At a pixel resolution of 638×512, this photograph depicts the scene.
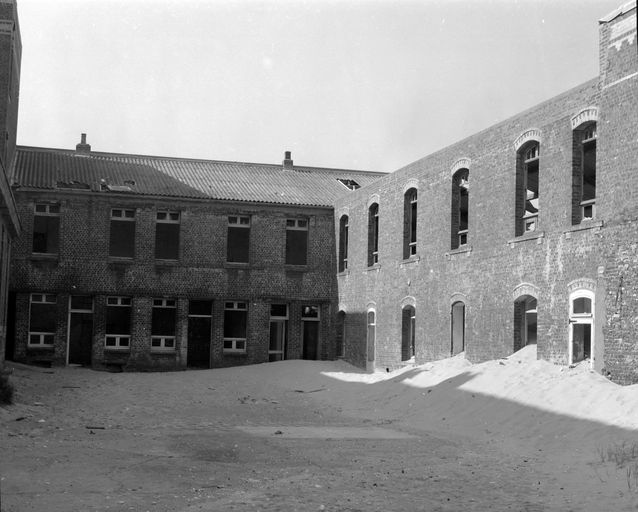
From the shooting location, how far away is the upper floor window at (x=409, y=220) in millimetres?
25406

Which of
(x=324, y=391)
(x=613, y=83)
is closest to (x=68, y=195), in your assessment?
(x=324, y=391)

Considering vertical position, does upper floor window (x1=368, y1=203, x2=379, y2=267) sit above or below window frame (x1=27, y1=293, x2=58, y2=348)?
above

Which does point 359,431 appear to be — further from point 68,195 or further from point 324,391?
point 68,195

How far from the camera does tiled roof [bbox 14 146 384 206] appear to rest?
3078cm

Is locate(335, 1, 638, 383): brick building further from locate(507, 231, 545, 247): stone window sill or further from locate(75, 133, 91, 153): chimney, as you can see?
locate(75, 133, 91, 153): chimney

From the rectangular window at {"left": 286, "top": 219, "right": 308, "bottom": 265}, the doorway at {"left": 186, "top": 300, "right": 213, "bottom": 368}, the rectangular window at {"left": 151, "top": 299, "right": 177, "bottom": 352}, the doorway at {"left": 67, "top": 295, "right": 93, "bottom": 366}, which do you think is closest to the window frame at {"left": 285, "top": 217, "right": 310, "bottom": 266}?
the rectangular window at {"left": 286, "top": 219, "right": 308, "bottom": 265}

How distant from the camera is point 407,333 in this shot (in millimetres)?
25188

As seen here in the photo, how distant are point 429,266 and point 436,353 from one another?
253 cm

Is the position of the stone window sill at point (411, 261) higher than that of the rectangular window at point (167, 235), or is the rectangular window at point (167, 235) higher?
the rectangular window at point (167, 235)

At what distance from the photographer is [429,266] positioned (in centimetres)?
2356

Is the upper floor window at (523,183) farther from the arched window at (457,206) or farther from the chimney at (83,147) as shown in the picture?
the chimney at (83,147)

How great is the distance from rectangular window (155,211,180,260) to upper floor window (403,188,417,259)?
31.6ft

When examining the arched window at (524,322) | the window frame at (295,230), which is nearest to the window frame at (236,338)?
the window frame at (295,230)

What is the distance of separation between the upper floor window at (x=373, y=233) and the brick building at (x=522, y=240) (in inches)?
1.5
